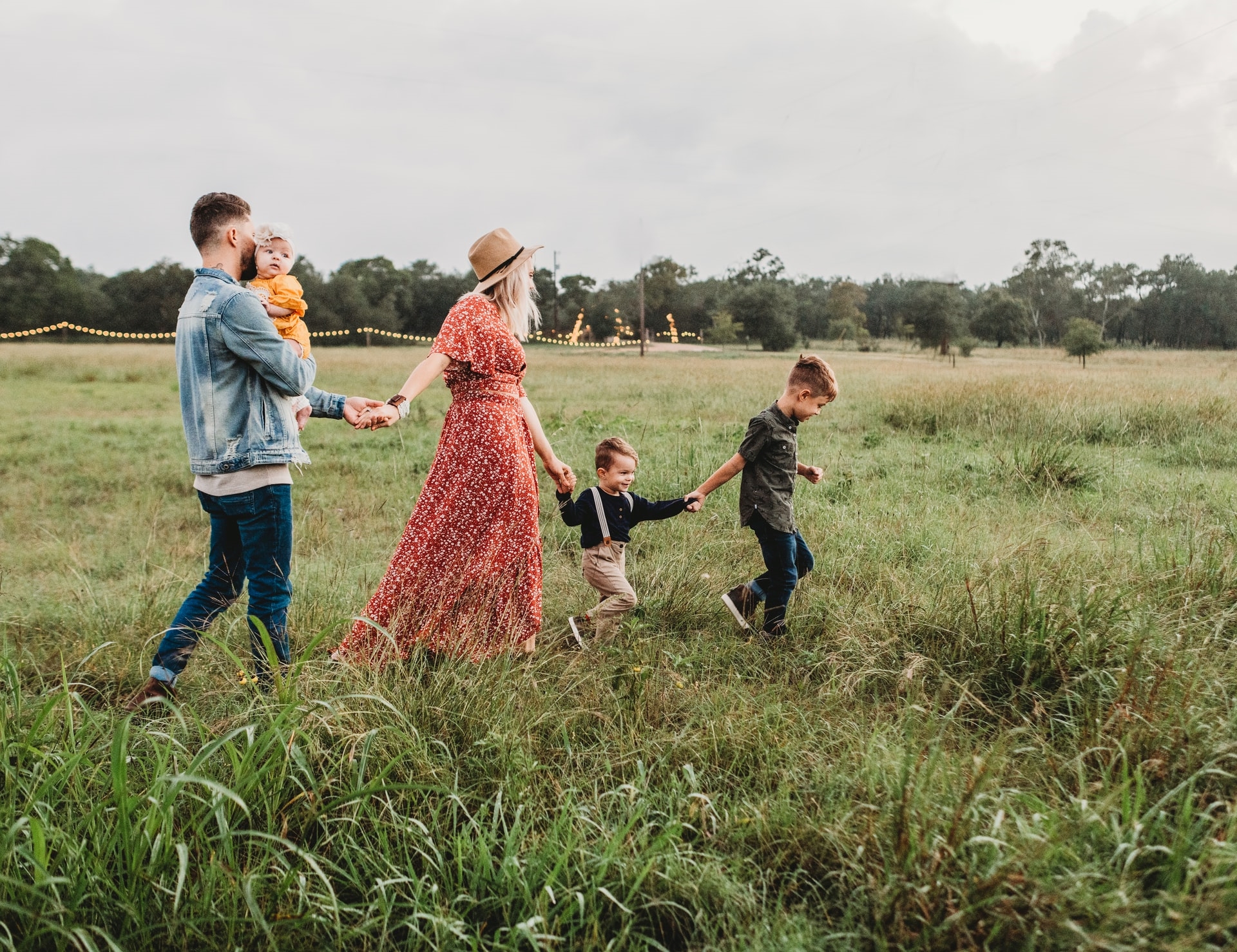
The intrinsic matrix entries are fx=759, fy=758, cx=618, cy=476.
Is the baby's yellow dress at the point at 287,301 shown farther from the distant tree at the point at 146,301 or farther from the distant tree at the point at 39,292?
the distant tree at the point at 39,292

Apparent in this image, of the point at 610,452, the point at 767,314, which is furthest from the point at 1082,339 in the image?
the point at 610,452

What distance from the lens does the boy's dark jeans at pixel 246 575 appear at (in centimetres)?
323

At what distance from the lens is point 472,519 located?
3795mm

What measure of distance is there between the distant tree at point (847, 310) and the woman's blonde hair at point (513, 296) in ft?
184

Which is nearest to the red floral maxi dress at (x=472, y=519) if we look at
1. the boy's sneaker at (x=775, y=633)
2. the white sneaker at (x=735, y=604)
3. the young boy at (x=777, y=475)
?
the young boy at (x=777, y=475)

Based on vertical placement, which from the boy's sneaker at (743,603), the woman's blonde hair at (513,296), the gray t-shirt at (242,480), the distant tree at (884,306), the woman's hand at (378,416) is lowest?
the boy's sneaker at (743,603)

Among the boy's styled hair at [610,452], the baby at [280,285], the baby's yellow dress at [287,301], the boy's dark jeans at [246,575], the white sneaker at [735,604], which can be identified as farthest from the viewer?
the white sneaker at [735,604]

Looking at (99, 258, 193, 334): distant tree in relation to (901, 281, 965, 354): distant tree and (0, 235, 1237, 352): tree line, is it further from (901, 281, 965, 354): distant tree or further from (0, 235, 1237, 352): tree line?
(901, 281, 965, 354): distant tree

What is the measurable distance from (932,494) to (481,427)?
4.71 metres

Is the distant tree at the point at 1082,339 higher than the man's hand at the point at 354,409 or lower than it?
higher

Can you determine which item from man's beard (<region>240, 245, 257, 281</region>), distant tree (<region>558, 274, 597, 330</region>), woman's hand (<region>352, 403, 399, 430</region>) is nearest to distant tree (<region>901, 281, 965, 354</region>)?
distant tree (<region>558, 274, 597, 330</region>)

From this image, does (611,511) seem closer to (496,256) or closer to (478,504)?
(478,504)

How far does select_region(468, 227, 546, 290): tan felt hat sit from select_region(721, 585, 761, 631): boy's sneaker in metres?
2.11

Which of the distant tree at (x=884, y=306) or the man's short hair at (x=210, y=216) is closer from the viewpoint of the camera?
the man's short hair at (x=210, y=216)
